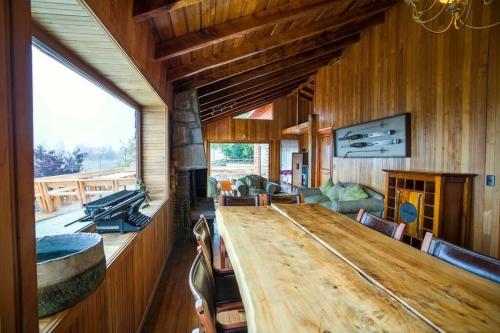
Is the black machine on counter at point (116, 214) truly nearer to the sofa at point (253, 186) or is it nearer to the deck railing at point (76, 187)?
the deck railing at point (76, 187)

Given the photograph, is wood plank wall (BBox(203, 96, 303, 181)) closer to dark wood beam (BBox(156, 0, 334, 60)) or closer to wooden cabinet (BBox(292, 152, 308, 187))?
wooden cabinet (BBox(292, 152, 308, 187))

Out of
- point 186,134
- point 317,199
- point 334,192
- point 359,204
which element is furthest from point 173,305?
point 334,192

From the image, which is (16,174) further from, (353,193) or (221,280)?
(353,193)

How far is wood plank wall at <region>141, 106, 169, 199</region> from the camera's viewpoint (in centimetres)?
311

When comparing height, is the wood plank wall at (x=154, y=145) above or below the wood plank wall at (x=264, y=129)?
below

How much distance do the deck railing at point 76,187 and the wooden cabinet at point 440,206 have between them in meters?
3.29

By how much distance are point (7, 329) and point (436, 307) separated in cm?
126

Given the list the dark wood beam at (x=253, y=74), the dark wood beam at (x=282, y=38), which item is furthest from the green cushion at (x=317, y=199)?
the dark wood beam at (x=282, y=38)

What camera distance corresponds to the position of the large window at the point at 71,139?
4.27 ft

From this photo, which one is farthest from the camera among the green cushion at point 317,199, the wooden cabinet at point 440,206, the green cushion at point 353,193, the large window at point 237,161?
the large window at point 237,161

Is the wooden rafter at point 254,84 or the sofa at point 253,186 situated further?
the sofa at point 253,186

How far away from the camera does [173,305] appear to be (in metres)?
2.33

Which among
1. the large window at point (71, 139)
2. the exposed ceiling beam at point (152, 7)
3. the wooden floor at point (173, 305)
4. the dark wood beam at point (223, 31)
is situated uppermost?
the dark wood beam at point (223, 31)

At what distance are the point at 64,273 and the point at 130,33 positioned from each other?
4.80 ft
